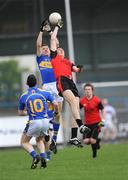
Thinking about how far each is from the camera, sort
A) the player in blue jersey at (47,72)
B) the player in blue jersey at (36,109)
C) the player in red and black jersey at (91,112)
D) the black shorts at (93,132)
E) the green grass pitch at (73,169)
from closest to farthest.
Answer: the green grass pitch at (73,169), the player in blue jersey at (36,109), the player in blue jersey at (47,72), the black shorts at (93,132), the player in red and black jersey at (91,112)

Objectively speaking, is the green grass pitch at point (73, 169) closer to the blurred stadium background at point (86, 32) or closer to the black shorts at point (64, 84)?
the black shorts at point (64, 84)

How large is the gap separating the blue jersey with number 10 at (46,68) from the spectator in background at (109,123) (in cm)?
1125

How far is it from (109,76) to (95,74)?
2.57ft

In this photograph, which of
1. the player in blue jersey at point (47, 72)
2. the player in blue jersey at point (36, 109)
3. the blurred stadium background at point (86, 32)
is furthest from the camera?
the blurred stadium background at point (86, 32)

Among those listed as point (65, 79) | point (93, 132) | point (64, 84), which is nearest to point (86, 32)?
point (93, 132)

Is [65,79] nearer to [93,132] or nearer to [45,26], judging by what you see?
[45,26]

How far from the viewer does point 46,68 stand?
1759 centimetres

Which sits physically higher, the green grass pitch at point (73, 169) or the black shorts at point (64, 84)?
the black shorts at point (64, 84)

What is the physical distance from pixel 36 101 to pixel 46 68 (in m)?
3.26

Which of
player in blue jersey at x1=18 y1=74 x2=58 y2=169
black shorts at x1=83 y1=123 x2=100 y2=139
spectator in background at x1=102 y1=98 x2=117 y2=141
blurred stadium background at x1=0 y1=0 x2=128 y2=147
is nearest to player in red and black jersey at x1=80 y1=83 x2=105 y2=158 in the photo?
black shorts at x1=83 y1=123 x2=100 y2=139

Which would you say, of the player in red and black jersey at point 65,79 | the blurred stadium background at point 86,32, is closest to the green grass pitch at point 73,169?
the player in red and black jersey at point 65,79

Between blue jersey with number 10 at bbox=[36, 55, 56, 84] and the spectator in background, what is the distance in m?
11.3

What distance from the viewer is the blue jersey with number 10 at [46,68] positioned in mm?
17531

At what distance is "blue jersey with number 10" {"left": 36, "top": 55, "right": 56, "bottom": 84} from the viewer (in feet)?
57.5
